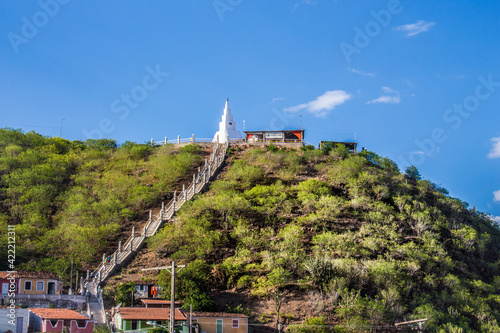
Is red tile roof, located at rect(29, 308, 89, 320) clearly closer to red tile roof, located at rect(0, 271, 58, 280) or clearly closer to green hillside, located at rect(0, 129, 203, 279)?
red tile roof, located at rect(0, 271, 58, 280)

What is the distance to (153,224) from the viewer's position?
60.4m

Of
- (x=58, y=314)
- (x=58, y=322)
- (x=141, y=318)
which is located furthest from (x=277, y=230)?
(x=58, y=322)

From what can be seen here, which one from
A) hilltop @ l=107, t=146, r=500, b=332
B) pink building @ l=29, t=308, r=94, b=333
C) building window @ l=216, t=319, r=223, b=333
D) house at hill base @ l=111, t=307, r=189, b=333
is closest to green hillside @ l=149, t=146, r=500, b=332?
hilltop @ l=107, t=146, r=500, b=332

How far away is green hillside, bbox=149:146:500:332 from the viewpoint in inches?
1855

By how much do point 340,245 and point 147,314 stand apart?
2038cm

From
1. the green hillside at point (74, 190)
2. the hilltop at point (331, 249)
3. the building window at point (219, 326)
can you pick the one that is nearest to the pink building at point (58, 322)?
the hilltop at point (331, 249)

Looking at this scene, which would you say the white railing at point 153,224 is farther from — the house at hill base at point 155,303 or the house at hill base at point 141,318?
the house at hill base at point 141,318

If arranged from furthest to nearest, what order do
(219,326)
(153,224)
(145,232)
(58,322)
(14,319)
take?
1. (153,224)
2. (145,232)
3. (219,326)
4. (58,322)
5. (14,319)

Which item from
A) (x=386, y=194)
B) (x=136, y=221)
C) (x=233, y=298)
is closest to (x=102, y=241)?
(x=136, y=221)

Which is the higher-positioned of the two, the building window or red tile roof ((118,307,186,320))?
red tile roof ((118,307,186,320))

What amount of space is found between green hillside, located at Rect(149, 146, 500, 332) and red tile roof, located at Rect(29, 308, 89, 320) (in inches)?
333

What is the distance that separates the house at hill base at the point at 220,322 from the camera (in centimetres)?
4106

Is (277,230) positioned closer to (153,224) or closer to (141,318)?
(153,224)

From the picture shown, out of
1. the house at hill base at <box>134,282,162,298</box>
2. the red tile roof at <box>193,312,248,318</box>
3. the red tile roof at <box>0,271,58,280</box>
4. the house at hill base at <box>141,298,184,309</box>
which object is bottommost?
the red tile roof at <box>193,312,248,318</box>
